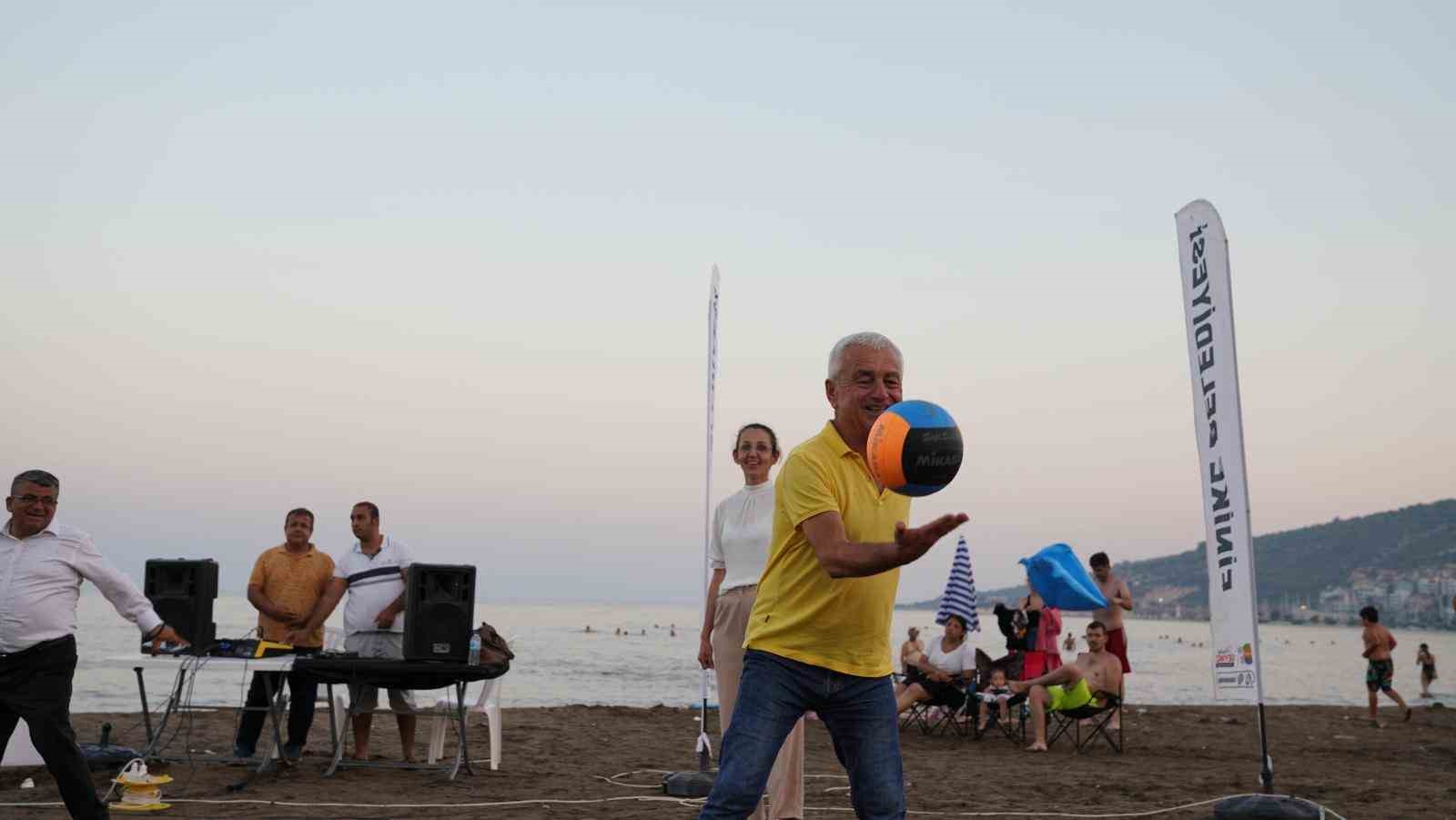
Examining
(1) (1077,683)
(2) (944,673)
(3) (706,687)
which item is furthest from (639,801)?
(2) (944,673)

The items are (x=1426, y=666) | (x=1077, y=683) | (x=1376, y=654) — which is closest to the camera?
(x=1077, y=683)

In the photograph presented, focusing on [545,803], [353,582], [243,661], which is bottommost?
[545,803]

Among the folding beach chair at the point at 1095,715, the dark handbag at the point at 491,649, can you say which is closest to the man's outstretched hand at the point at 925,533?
the dark handbag at the point at 491,649

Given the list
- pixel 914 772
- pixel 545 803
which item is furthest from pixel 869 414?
pixel 914 772

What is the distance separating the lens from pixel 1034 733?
40.1 feet

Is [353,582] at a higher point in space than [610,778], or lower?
higher

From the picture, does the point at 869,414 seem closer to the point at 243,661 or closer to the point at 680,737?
the point at 243,661

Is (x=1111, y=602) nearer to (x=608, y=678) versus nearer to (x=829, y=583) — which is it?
(x=829, y=583)

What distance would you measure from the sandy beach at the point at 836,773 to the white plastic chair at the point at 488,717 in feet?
0.59

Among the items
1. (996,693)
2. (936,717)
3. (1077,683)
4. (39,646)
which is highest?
(39,646)

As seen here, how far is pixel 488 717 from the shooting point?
962 centimetres

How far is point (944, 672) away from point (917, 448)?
10303 millimetres

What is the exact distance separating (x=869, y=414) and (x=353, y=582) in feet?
21.8

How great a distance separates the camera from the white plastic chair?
9.45 m
